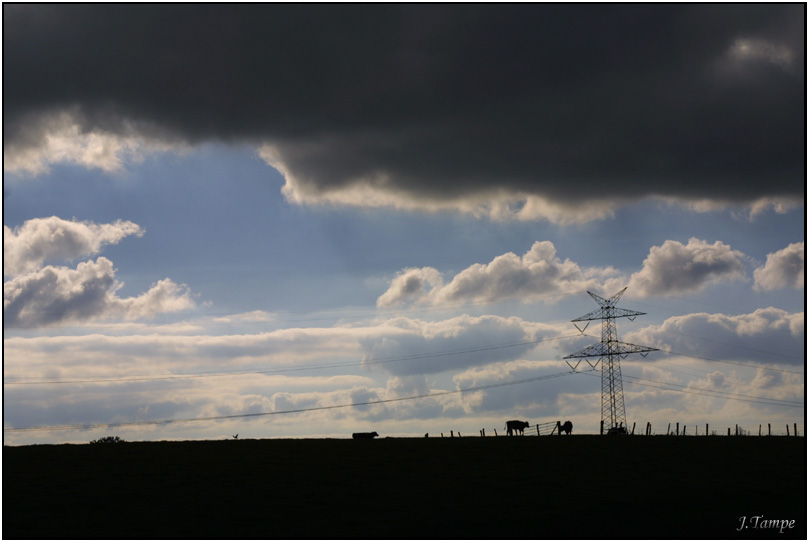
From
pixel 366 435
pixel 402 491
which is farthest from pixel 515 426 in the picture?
pixel 402 491

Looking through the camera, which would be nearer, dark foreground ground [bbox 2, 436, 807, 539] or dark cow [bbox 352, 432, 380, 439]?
dark foreground ground [bbox 2, 436, 807, 539]

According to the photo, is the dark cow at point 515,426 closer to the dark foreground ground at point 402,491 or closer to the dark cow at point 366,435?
the dark cow at point 366,435

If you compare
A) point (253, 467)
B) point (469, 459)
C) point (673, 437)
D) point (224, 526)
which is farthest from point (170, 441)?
point (673, 437)

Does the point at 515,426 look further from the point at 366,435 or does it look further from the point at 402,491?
the point at 402,491

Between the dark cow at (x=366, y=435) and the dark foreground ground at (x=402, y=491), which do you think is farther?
the dark cow at (x=366, y=435)

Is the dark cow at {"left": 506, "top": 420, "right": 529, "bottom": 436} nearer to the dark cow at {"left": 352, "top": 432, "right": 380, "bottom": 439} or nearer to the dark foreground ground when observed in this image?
the dark cow at {"left": 352, "top": 432, "right": 380, "bottom": 439}

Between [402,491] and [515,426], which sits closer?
[402,491]

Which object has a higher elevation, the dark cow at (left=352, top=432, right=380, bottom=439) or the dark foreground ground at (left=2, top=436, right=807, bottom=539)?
the dark cow at (left=352, top=432, right=380, bottom=439)

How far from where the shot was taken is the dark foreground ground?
1626 inches

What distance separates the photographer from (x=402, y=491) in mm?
52469

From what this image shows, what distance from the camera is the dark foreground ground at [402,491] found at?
4131 cm

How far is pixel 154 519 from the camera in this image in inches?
1703

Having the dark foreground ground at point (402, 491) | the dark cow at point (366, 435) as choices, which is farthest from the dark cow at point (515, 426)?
the dark foreground ground at point (402, 491)

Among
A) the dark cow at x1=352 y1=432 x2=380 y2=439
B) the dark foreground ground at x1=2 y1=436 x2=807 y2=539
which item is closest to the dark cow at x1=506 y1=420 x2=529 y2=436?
the dark cow at x1=352 y1=432 x2=380 y2=439
